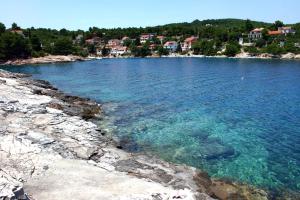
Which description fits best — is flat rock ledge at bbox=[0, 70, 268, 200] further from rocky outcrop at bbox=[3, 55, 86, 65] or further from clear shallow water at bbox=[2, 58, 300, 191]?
rocky outcrop at bbox=[3, 55, 86, 65]

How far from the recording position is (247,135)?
40.3 meters

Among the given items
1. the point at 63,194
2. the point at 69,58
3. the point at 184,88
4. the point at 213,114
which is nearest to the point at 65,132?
the point at 63,194

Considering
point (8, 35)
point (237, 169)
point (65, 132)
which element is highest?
point (8, 35)

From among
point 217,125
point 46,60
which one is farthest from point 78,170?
point 46,60

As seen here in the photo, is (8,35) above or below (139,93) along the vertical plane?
above

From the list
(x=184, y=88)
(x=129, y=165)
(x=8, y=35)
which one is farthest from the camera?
(x=8, y=35)

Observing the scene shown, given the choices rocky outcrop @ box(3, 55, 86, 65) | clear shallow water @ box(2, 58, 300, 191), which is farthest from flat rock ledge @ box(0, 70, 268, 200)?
rocky outcrop @ box(3, 55, 86, 65)

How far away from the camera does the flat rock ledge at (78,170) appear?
64.6ft

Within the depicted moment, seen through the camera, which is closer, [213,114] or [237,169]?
[237,169]

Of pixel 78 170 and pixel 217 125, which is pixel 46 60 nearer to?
pixel 217 125

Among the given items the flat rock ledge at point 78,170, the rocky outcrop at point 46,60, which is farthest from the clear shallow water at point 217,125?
the rocky outcrop at point 46,60

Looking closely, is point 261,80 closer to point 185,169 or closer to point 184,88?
point 184,88

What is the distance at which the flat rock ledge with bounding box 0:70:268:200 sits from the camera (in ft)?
64.6

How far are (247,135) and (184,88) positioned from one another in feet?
124
